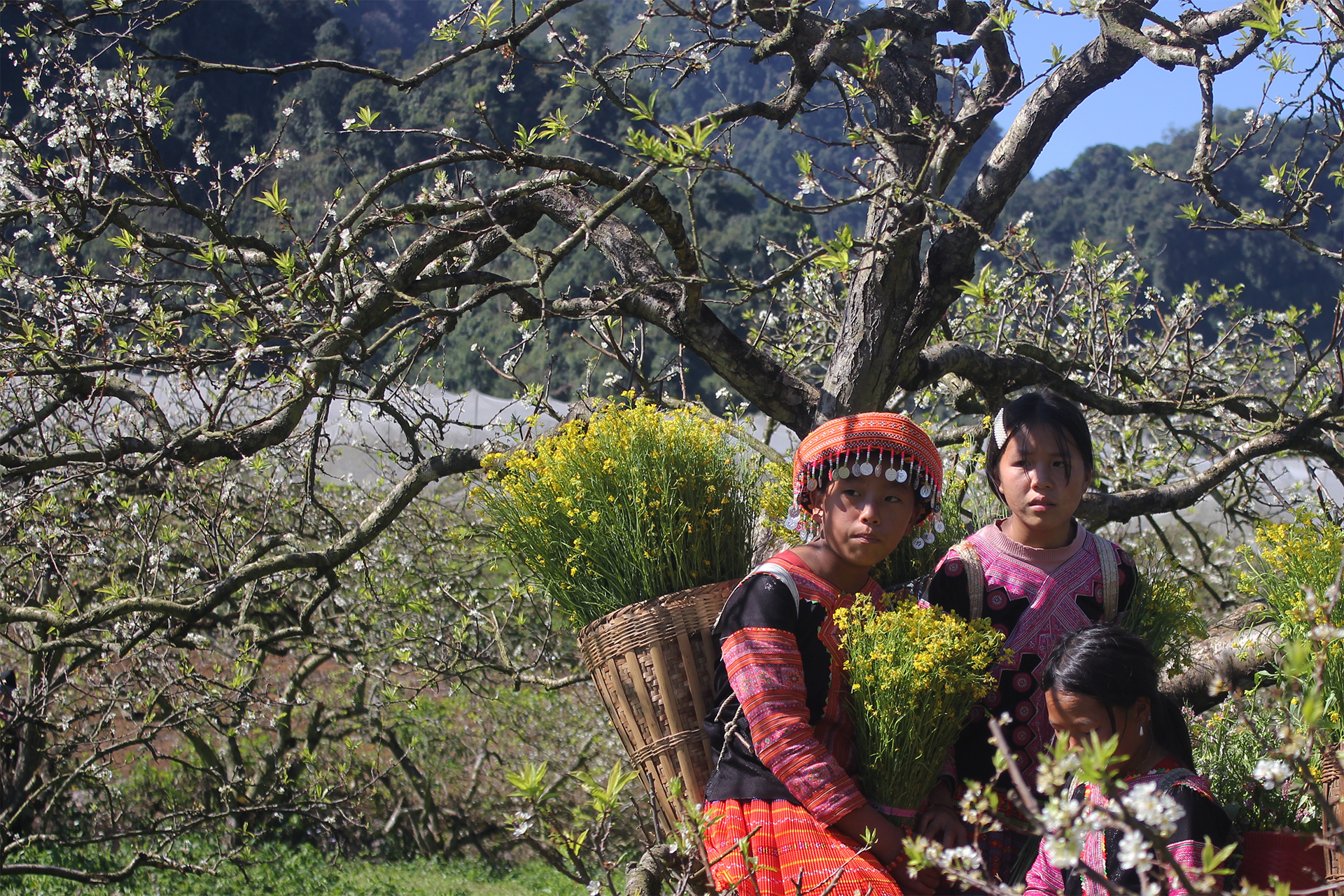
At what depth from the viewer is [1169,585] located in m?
2.26

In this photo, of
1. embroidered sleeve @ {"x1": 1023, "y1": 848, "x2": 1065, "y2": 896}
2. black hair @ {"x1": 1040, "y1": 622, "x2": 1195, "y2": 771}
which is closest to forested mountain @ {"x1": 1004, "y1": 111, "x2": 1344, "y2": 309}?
black hair @ {"x1": 1040, "y1": 622, "x2": 1195, "y2": 771}

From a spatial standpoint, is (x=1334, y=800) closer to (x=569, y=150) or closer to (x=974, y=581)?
(x=974, y=581)

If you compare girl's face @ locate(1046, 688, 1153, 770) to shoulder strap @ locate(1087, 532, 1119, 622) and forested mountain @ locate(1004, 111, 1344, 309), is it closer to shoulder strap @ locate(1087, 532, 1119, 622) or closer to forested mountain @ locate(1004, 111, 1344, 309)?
shoulder strap @ locate(1087, 532, 1119, 622)

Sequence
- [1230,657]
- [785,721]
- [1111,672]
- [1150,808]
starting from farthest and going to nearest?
[1230,657] < [785,721] < [1111,672] < [1150,808]

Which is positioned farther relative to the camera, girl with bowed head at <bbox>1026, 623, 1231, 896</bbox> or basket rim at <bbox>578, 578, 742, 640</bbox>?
basket rim at <bbox>578, 578, 742, 640</bbox>

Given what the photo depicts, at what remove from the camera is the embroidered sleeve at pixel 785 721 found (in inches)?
74.1

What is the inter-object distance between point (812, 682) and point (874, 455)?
46 centimetres

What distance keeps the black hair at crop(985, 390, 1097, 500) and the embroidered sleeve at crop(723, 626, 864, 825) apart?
655mm

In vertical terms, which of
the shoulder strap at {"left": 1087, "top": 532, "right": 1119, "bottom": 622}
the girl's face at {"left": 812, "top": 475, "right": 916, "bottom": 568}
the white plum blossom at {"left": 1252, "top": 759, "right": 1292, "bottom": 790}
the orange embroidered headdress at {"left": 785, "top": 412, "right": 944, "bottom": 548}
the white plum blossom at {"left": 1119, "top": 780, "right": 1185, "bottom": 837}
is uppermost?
the orange embroidered headdress at {"left": 785, "top": 412, "right": 944, "bottom": 548}

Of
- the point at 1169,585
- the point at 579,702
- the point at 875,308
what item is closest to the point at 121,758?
the point at 579,702

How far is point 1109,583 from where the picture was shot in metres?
2.16

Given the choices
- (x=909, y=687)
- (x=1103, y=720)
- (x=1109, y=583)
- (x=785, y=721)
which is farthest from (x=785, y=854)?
(x=1109, y=583)

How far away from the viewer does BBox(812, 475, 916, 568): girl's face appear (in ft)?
6.74

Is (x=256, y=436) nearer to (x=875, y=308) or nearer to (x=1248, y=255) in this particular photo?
(x=875, y=308)
